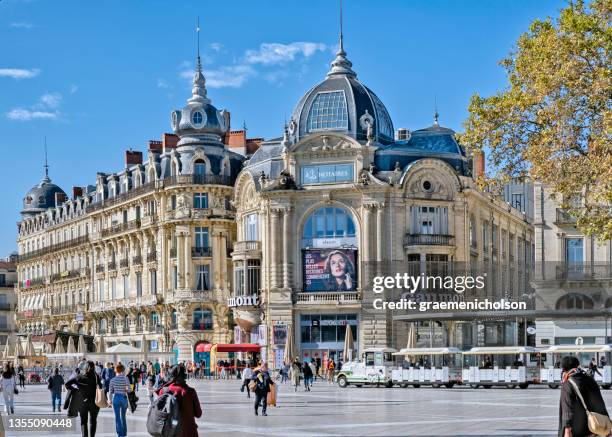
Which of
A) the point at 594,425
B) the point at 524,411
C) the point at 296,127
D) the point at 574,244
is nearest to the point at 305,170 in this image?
the point at 296,127

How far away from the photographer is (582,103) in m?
26.9

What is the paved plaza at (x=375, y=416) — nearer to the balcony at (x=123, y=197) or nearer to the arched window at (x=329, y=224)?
Result: the arched window at (x=329, y=224)

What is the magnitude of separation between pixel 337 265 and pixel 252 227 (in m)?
7.06

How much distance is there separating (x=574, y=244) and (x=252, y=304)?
69.1ft

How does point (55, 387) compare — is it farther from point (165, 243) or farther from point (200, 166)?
point (165, 243)

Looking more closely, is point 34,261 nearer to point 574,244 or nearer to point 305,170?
point 305,170

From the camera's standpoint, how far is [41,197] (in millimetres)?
115438

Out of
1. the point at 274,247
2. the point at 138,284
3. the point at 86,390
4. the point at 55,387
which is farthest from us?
the point at 138,284

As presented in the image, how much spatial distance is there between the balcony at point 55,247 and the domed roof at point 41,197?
4606 mm

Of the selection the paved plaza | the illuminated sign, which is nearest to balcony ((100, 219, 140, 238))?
the illuminated sign

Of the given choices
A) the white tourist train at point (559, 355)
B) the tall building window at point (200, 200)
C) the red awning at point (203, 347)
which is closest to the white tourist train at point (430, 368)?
the white tourist train at point (559, 355)

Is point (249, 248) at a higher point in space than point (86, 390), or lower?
higher

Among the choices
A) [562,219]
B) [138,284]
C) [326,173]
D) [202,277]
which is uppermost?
[326,173]

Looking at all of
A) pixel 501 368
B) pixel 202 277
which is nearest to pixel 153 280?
pixel 202 277
